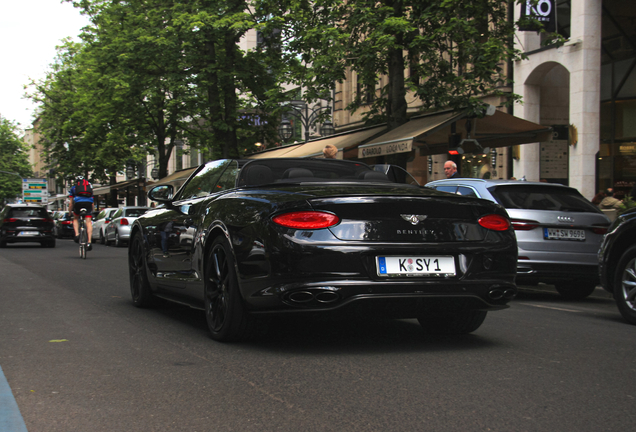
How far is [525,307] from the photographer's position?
8.66 meters

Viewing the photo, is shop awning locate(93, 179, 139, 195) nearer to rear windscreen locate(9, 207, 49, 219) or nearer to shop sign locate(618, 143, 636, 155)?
rear windscreen locate(9, 207, 49, 219)

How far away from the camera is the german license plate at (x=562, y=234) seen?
9484 millimetres

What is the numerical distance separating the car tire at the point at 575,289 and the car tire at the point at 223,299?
587cm

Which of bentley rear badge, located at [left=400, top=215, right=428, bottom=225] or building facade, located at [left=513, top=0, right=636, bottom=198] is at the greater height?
building facade, located at [left=513, top=0, right=636, bottom=198]

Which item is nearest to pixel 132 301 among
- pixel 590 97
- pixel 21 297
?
pixel 21 297

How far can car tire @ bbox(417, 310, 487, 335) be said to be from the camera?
5.98 m

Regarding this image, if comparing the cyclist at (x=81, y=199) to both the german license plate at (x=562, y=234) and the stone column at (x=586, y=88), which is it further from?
the stone column at (x=586, y=88)

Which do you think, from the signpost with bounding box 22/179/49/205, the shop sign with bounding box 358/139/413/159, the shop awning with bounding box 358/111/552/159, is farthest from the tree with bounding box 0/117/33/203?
the shop awning with bounding box 358/111/552/159

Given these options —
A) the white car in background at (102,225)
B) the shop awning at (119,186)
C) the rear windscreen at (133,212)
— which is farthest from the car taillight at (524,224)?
the shop awning at (119,186)

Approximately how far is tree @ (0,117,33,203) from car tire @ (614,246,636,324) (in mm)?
108429

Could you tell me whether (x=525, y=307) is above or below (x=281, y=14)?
below

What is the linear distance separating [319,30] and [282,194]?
12.9 m

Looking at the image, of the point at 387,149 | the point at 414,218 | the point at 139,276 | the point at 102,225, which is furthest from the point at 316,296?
the point at 102,225

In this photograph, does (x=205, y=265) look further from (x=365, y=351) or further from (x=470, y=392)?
(x=470, y=392)
